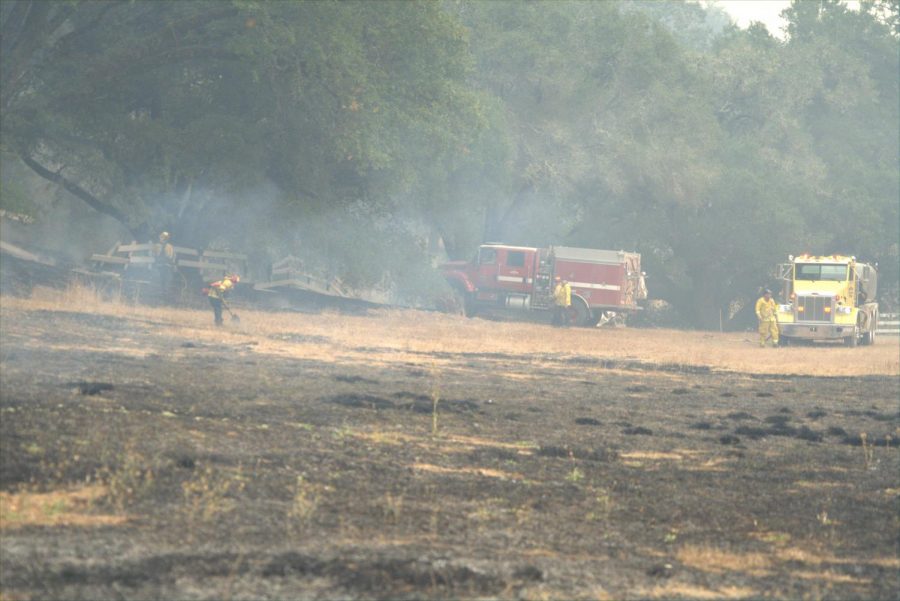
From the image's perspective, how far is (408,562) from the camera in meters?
8.27

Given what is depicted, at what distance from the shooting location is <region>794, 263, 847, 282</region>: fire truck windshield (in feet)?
147

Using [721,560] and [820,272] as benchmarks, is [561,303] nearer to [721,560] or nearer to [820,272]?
[820,272]

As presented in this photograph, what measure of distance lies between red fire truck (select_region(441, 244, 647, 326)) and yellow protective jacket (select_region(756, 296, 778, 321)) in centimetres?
827

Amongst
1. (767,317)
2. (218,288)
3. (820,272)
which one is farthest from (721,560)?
(820,272)

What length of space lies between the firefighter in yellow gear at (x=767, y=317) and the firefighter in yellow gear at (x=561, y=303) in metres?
7.21

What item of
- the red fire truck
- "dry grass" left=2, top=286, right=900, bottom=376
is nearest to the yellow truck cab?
"dry grass" left=2, top=286, right=900, bottom=376

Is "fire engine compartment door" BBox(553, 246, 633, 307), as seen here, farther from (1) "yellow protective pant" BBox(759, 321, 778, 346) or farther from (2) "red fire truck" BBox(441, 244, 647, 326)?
(1) "yellow protective pant" BBox(759, 321, 778, 346)

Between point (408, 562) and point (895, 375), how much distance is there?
76.2 ft

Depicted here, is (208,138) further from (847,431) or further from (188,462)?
(188,462)

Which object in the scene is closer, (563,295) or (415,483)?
(415,483)

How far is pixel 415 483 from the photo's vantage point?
11.5 m

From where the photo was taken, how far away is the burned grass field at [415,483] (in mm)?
8055

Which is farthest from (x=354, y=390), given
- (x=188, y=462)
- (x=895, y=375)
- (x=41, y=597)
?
(x=895, y=375)

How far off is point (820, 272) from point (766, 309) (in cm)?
473
